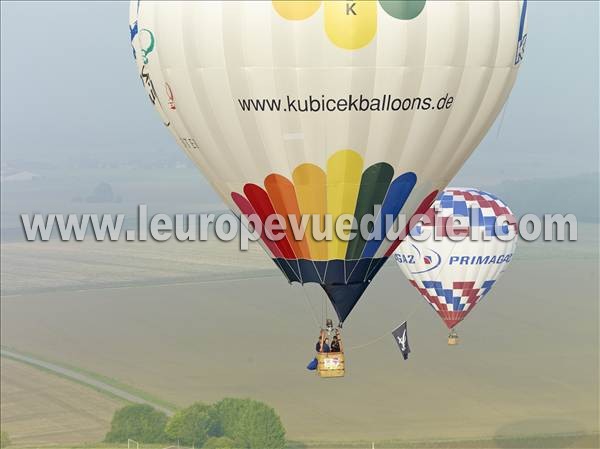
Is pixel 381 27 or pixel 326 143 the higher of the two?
pixel 381 27

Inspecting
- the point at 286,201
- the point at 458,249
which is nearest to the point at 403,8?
the point at 286,201

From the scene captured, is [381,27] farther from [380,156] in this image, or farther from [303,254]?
[303,254]

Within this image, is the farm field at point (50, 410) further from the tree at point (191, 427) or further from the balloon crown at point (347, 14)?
the balloon crown at point (347, 14)

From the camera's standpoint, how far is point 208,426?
68875 millimetres

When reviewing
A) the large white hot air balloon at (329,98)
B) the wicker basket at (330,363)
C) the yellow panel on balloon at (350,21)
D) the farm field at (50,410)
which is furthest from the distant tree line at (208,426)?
the yellow panel on balloon at (350,21)

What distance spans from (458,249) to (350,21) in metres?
19.5

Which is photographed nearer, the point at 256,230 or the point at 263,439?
the point at 256,230

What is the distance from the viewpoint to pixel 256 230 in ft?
85.7

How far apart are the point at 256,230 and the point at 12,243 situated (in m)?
146

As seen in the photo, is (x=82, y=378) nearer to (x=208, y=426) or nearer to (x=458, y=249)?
(x=208, y=426)

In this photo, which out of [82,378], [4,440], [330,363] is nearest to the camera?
[330,363]

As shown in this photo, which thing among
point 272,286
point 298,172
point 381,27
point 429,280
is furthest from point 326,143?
point 272,286

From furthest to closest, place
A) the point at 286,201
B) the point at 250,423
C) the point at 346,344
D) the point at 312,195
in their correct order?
the point at 346,344 → the point at 250,423 → the point at 286,201 → the point at 312,195

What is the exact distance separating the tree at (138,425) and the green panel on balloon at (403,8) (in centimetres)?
5013
